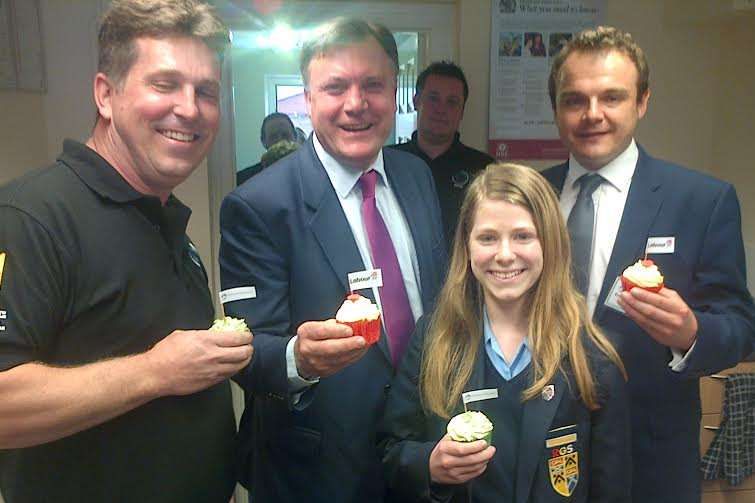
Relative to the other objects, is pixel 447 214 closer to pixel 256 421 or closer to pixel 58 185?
pixel 256 421

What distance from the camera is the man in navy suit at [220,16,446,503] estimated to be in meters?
1.63

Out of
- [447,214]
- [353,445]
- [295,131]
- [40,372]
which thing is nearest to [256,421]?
[353,445]

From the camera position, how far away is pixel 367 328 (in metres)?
1.45

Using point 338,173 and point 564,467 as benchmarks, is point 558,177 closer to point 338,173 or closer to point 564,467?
point 338,173

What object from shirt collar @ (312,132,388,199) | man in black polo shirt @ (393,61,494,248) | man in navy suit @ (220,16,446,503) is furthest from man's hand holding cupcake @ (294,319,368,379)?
man in black polo shirt @ (393,61,494,248)

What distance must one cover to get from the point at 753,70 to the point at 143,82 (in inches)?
134

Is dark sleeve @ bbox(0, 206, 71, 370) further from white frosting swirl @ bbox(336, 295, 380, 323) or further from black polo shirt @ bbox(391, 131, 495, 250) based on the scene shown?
black polo shirt @ bbox(391, 131, 495, 250)

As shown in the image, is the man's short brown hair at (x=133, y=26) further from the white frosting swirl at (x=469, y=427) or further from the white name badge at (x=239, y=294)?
the white frosting swirl at (x=469, y=427)

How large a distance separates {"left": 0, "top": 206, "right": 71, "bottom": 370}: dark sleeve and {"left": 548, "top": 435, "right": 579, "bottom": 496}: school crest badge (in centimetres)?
122

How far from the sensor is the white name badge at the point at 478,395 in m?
1.44

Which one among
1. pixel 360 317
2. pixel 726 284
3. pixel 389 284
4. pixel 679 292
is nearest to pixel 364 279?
pixel 389 284

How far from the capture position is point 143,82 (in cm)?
137

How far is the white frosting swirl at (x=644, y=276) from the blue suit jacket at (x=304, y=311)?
27.9 inches

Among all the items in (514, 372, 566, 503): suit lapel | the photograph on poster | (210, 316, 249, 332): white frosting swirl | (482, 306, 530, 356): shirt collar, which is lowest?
(514, 372, 566, 503): suit lapel
